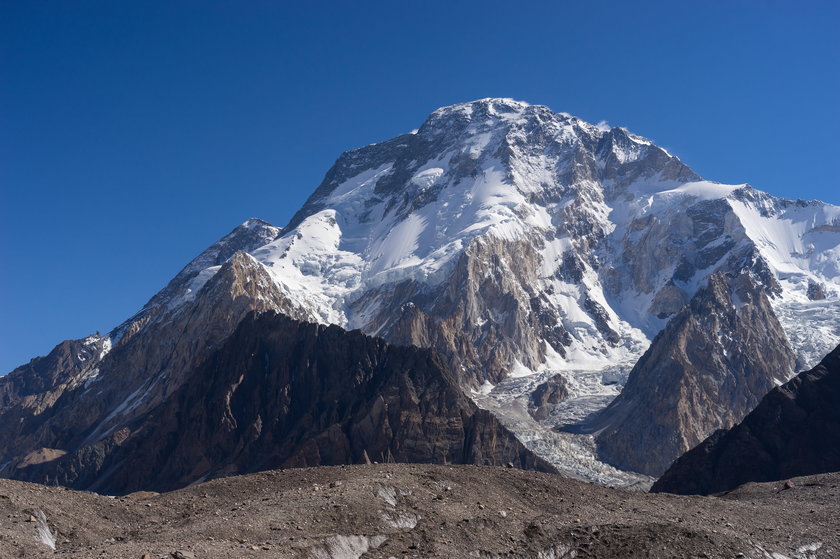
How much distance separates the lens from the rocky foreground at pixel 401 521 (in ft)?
167

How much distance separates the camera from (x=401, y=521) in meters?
56.0

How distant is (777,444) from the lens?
138 metres

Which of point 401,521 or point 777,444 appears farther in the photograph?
point 777,444

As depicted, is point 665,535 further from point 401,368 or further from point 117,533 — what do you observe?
point 401,368

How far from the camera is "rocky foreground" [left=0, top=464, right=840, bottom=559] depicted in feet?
167

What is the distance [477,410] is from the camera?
196m

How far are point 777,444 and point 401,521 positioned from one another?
94.2 m

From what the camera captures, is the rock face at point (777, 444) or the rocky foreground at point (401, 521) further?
the rock face at point (777, 444)

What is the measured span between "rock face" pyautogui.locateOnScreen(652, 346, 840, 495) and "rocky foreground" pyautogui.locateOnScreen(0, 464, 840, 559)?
68.5 m

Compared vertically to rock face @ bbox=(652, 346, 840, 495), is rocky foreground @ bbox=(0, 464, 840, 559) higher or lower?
lower

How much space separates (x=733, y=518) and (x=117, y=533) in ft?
112

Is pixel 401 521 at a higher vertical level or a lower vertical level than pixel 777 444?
lower

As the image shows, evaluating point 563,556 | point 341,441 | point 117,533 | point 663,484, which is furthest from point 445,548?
point 341,441

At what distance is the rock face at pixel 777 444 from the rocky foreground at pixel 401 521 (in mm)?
68508
